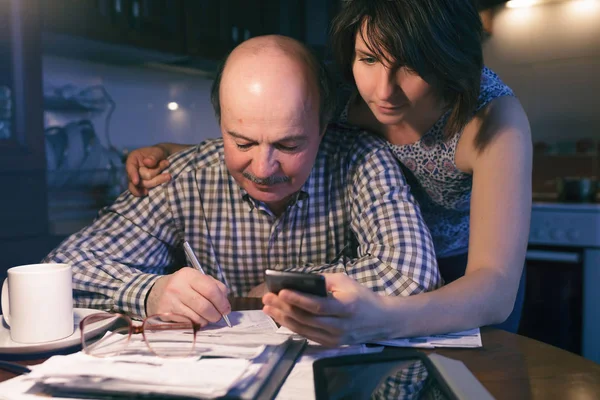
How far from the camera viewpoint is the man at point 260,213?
1060mm

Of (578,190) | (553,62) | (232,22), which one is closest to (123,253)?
(232,22)

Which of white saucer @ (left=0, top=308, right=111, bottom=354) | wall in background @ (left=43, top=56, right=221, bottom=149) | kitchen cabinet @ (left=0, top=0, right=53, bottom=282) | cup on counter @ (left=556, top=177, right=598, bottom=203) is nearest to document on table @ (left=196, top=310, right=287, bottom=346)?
white saucer @ (left=0, top=308, right=111, bottom=354)

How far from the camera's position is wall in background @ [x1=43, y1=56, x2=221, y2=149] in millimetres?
2363

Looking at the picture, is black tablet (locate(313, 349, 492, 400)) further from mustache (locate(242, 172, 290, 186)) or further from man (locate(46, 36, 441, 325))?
mustache (locate(242, 172, 290, 186))

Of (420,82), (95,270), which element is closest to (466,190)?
(420,82)

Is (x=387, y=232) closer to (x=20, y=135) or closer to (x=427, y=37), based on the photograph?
(x=427, y=37)

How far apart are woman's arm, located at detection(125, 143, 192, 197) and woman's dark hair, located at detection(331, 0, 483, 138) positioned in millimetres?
492

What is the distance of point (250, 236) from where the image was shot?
1.30 m

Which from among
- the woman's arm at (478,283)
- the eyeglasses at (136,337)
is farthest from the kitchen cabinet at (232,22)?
the eyeglasses at (136,337)

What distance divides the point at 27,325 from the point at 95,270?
0.29 meters

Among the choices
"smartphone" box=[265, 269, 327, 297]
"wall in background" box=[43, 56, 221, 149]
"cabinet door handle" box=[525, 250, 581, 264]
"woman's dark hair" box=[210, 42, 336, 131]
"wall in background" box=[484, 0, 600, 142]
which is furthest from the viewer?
"wall in background" box=[484, 0, 600, 142]

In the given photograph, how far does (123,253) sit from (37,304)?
37cm

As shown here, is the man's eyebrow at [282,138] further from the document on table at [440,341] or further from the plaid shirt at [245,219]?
the document on table at [440,341]

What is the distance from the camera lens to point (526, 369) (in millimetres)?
782
